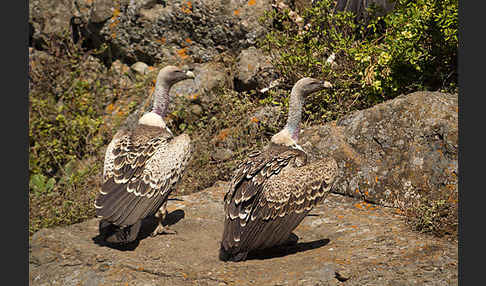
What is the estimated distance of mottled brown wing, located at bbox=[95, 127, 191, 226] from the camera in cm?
608

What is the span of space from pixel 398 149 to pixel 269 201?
282 cm

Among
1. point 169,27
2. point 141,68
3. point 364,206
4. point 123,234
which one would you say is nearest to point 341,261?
point 364,206

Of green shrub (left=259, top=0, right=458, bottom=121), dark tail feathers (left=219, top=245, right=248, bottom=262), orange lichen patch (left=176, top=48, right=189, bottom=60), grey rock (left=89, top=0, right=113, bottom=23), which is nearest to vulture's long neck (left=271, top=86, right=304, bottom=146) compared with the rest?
dark tail feathers (left=219, top=245, right=248, bottom=262)

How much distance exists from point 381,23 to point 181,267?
295 inches

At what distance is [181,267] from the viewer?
5652 millimetres

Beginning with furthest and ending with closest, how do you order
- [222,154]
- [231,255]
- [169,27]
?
[169,27] < [222,154] < [231,255]

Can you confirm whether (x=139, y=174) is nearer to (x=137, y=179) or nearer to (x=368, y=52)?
(x=137, y=179)

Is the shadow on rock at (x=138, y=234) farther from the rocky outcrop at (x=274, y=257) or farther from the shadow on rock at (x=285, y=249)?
the shadow on rock at (x=285, y=249)

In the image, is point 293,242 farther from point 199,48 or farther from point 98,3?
point 98,3

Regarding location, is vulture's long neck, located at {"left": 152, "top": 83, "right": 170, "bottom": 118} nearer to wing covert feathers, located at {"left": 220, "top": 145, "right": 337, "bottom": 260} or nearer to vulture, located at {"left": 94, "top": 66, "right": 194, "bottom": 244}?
vulture, located at {"left": 94, "top": 66, "right": 194, "bottom": 244}

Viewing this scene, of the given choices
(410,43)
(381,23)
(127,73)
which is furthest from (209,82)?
(410,43)

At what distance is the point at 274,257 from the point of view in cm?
593

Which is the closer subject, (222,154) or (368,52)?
(368,52)

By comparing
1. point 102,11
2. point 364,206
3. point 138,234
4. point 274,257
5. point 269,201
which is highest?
point 102,11
